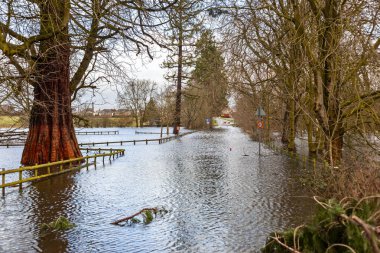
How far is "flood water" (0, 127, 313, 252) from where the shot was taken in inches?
310

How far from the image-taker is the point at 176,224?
A: 30.5 feet

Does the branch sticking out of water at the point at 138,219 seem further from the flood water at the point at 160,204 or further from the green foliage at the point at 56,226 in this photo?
the green foliage at the point at 56,226

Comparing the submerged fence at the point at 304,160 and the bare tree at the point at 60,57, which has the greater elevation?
the bare tree at the point at 60,57

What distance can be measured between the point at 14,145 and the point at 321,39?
32532mm

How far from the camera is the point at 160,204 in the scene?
11.5m

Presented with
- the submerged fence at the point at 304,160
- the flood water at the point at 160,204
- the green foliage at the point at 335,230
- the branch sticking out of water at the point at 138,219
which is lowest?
the flood water at the point at 160,204

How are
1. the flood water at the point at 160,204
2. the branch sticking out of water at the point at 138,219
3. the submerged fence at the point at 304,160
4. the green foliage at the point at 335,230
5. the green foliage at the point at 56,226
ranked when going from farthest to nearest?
the submerged fence at the point at 304,160
the branch sticking out of water at the point at 138,219
the green foliage at the point at 56,226
the flood water at the point at 160,204
the green foliage at the point at 335,230

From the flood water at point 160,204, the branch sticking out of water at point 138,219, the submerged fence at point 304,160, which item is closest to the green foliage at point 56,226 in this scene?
the flood water at point 160,204

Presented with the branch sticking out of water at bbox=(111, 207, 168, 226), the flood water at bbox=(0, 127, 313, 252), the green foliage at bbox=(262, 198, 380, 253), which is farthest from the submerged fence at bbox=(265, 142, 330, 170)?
the green foliage at bbox=(262, 198, 380, 253)

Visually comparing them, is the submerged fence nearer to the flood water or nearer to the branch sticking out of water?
the flood water

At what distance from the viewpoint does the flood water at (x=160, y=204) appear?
7883 millimetres

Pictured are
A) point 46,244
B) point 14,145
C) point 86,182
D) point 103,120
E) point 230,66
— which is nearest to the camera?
point 46,244

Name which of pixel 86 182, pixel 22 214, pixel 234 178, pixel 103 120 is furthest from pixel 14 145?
pixel 103 120

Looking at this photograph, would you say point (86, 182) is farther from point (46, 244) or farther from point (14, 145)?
point (14, 145)
